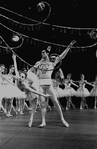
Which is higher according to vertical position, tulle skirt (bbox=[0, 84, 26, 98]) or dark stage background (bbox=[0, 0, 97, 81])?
dark stage background (bbox=[0, 0, 97, 81])

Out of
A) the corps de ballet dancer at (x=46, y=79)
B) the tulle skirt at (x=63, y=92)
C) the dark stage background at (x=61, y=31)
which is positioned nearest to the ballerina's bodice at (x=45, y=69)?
the corps de ballet dancer at (x=46, y=79)

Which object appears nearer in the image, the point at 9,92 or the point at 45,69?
the point at 45,69

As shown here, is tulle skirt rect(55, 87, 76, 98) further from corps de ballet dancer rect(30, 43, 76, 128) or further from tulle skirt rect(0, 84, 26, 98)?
corps de ballet dancer rect(30, 43, 76, 128)

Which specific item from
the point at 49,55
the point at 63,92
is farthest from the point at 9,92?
the point at 49,55

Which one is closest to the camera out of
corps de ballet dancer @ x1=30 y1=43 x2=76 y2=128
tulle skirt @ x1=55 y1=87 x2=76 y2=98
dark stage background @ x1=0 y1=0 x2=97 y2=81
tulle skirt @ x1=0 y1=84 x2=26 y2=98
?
corps de ballet dancer @ x1=30 y1=43 x2=76 y2=128

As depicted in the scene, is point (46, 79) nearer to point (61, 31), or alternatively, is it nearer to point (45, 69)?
point (45, 69)

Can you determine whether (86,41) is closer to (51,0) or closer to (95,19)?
(95,19)

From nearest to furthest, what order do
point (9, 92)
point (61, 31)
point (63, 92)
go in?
point (9, 92) < point (61, 31) < point (63, 92)

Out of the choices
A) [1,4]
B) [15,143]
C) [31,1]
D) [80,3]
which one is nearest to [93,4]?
[80,3]

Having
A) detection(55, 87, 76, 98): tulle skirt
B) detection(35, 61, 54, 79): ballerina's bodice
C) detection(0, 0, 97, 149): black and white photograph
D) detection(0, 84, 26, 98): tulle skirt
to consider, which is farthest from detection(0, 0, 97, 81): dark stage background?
detection(35, 61, 54, 79): ballerina's bodice

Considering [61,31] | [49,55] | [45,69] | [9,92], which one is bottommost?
[9,92]

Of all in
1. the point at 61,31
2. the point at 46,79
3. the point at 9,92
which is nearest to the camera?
the point at 46,79

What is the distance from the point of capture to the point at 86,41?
53.7 ft

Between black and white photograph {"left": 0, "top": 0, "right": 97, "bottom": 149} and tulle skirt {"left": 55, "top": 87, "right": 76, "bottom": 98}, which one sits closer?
black and white photograph {"left": 0, "top": 0, "right": 97, "bottom": 149}
